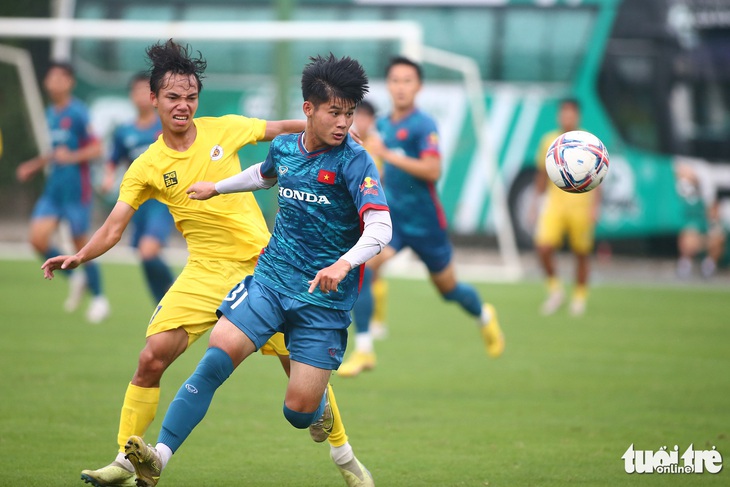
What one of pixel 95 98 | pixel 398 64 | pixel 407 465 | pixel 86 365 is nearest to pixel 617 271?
pixel 95 98

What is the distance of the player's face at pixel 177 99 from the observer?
221 inches

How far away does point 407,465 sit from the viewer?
234 inches

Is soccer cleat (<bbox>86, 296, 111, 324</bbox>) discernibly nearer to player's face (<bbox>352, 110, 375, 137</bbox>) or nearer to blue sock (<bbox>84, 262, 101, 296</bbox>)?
blue sock (<bbox>84, 262, 101, 296</bbox>)

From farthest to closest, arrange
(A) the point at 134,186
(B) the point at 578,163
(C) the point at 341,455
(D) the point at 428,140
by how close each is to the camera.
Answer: (D) the point at 428,140, (B) the point at 578,163, (A) the point at 134,186, (C) the point at 341,455

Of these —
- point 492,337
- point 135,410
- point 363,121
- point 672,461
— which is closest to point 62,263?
point 135,410

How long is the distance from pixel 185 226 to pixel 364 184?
140 centimetres

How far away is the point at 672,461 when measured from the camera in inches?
239

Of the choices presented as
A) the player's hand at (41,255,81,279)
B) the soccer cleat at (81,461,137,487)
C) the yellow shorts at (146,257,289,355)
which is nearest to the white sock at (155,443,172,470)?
the soccer cleat at (81,461,137,487)

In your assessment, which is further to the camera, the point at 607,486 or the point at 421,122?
the point at 421,122

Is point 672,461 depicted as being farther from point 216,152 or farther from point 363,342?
point 363,342

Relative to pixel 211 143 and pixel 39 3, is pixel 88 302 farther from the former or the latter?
pixel 39 3

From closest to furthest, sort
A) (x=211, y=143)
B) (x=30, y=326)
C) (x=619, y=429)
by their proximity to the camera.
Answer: (x=211, y=143) < (x=619, y=429) < (x=30, y=326)

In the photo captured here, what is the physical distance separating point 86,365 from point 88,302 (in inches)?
169

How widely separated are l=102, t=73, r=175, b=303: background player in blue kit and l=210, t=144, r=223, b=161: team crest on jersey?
4.42 meters
